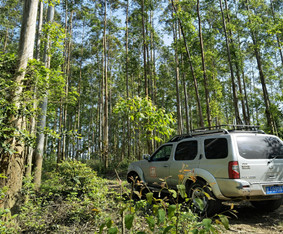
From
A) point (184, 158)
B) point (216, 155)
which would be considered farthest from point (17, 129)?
point (216, 155)

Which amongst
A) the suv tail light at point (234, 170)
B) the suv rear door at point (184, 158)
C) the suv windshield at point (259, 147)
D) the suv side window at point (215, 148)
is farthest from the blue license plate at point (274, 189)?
the suv rear door at point (184, 158)

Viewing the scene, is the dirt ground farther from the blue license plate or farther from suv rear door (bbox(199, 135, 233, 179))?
suv rear door (bbox(199, 135, 233, 179))

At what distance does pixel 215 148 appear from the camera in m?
5.06

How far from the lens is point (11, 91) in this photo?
3.98 meters

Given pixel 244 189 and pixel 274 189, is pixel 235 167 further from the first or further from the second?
pixel 274 189

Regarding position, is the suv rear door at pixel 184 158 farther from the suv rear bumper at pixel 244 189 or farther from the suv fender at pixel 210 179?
the suv rear bumper at pixel 244 189

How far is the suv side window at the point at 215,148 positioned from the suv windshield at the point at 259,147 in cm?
31

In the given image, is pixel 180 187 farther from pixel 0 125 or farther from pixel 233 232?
pixel 0 125

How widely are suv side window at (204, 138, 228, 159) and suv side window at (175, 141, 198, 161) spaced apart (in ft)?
1.20

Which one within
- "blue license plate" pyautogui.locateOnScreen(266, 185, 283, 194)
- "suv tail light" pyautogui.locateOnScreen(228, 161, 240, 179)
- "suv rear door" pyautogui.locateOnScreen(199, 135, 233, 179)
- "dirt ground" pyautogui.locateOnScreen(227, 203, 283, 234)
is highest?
"suv rear door" pyautogui.locateOnScreen(199, 135, 233, 179)

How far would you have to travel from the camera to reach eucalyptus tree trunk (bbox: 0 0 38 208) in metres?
4.06

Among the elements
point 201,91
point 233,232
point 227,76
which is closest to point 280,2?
point 227,76

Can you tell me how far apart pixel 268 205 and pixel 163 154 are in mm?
3047

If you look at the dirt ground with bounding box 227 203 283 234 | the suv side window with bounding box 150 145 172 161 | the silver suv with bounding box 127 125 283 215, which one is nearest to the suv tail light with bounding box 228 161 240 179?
the silver suv with bounding box 127 125 283 215
